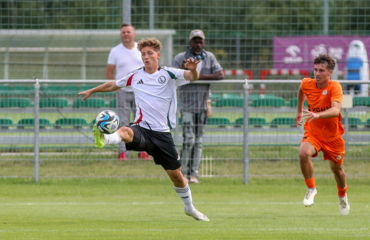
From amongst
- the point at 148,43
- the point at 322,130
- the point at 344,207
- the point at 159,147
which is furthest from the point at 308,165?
the point at 148,43

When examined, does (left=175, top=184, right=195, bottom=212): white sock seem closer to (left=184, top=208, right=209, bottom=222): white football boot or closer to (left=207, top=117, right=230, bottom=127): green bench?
(left=184, top=208, right=209, bottom=222): white football boot

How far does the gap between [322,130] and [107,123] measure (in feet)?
9.50

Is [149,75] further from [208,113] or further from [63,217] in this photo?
[208,113]

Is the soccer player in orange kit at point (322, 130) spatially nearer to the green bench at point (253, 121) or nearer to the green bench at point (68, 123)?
the green bench at point (253, 121)

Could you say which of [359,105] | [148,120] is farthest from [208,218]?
[359,105]

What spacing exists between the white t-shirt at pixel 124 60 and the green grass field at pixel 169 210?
2075 millimetres

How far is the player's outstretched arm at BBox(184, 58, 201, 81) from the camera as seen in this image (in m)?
6.75

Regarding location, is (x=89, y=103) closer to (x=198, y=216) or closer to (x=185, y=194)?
(x=185, y=194)

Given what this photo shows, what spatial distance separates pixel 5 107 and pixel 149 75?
4160 millimetres

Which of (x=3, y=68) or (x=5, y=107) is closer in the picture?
(x=5, y=107)

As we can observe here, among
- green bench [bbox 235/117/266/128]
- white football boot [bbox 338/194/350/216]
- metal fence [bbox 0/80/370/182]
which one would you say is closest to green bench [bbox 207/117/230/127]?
metal fence [bbox 0/80/370/182]

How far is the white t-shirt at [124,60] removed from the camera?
1115 centimetres

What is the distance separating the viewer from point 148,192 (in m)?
10.2

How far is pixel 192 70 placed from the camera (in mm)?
6879
